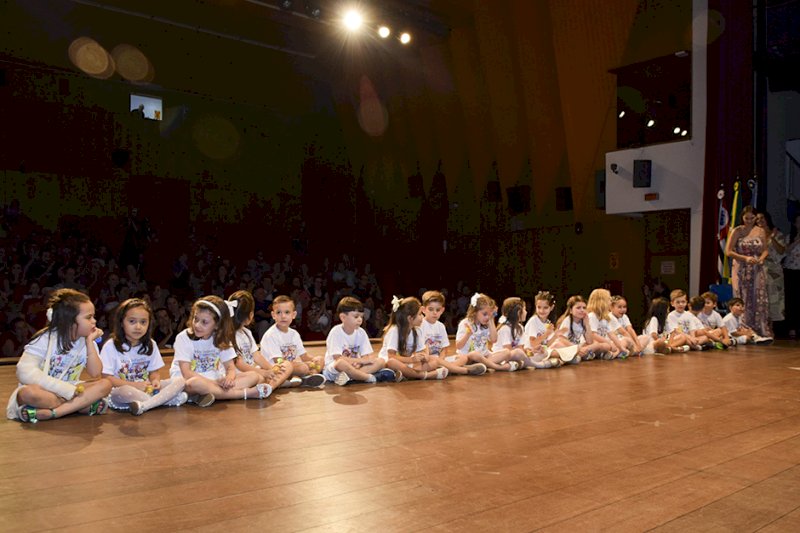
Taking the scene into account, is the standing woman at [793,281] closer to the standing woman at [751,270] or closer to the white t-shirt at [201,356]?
the standing woman at [751,270]

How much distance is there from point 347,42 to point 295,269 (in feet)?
18.3

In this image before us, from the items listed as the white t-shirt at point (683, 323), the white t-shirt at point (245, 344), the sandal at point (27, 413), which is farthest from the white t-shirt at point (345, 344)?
the white t-shirt at point (683, 323)

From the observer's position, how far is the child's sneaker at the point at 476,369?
18.5ft

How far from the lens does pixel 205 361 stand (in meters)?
4.41

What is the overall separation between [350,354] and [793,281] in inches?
301

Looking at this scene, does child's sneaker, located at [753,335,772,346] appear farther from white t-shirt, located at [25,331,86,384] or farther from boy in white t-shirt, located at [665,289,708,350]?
white t-shirt, located at [25,331,86,384]

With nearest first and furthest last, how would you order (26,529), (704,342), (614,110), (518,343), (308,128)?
(26,529), (518,343), (704,342), (614,110), (308,128)

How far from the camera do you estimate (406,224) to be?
55.6 ft

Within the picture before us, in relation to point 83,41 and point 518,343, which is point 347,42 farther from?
point 518,343

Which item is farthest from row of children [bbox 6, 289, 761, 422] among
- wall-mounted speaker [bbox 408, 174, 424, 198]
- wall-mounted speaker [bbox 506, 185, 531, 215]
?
wall-mounted speaker [bbox 408, 174, 424, 198]

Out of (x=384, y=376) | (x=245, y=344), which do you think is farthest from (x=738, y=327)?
(x=245, y=344)

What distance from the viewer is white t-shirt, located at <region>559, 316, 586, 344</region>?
267 inches

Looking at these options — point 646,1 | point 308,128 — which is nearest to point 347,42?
point 308,128

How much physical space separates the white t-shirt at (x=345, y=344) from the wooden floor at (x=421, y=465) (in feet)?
2.18
